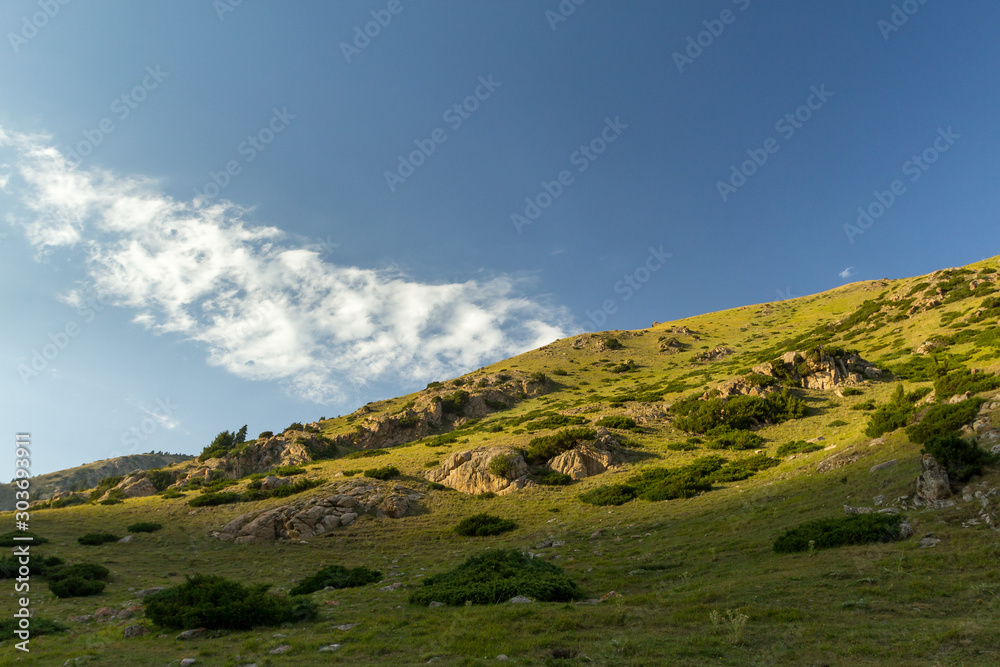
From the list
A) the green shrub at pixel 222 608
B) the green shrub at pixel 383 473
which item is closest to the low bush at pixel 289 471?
the green shrub at pixel 383 473

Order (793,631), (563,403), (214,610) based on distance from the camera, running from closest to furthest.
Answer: (793,631) < (214,610) < (563,403)

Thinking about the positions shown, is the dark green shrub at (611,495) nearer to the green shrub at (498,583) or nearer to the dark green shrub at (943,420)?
the green shrub at (498,583)

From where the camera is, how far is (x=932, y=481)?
50.2 feet

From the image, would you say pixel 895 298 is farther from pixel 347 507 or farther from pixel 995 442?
pixel 347 507

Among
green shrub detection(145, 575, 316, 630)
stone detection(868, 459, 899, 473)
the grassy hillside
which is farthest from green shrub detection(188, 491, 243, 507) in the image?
stone detection(868, 459, 899, 473)

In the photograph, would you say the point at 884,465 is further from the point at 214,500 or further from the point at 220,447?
the point at 220,447

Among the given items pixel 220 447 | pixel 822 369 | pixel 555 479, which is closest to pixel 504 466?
pixel 555 479

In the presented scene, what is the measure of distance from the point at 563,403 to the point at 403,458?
28.2m

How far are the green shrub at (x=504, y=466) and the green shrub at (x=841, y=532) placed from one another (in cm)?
2277

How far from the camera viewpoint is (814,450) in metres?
28.8

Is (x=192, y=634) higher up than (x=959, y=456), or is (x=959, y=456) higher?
(x=959, y=456)

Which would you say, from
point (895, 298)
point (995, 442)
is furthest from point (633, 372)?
point (995, 442)

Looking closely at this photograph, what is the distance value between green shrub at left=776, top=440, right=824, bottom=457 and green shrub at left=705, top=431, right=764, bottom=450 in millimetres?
2946

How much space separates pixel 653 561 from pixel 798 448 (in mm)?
18832
